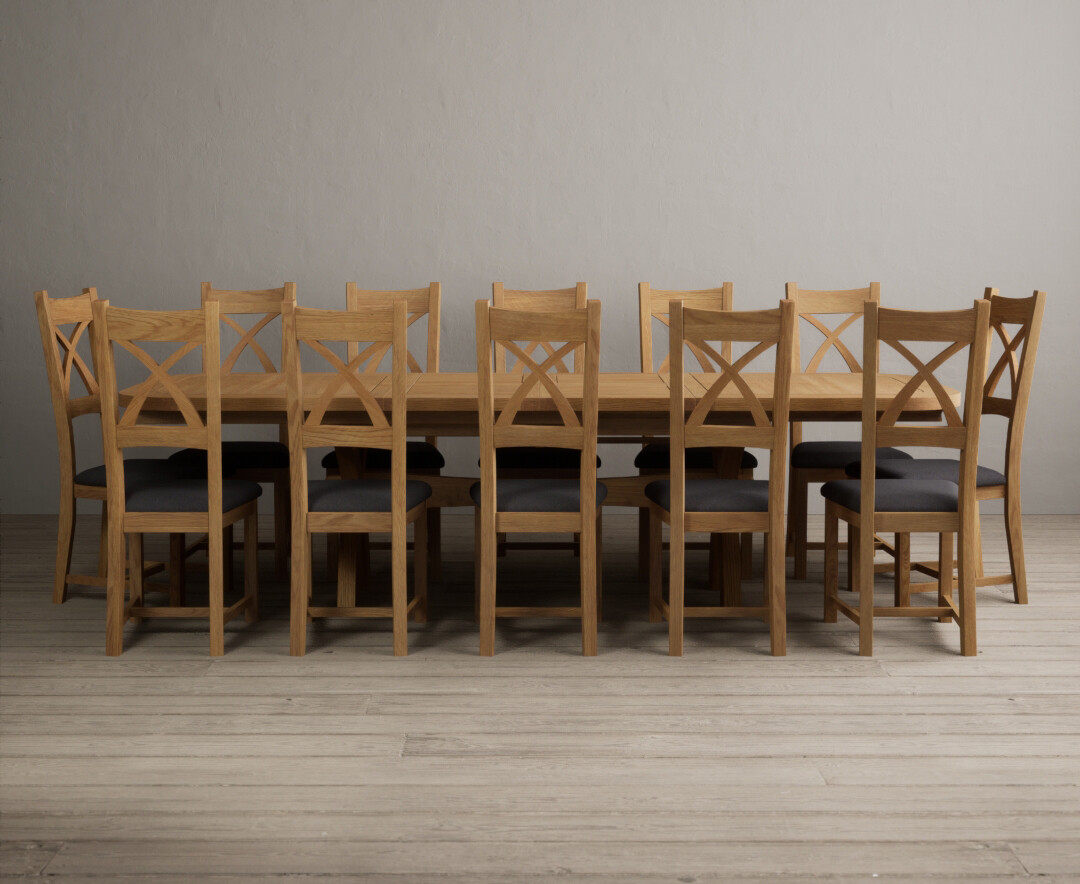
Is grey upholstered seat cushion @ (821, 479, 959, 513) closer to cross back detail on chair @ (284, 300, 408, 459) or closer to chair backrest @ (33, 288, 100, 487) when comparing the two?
cross back detail on chair @ (284, 300, 408, 459)

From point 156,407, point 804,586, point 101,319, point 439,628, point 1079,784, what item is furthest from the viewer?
point 804,586

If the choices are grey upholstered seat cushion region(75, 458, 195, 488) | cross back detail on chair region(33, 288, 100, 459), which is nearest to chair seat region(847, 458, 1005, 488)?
grey upholstered seat cushion region(75, 458, 195, 488)

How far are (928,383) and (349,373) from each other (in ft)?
5.83

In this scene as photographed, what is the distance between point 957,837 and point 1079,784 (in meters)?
0.44

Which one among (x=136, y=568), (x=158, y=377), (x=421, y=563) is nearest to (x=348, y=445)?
(x=421, y=563)

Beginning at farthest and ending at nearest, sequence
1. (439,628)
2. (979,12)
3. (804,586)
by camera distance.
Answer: (979,12) → (804,586) → (439,628)

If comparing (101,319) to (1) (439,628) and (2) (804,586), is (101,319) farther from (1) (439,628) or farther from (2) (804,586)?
(2) (804,586)

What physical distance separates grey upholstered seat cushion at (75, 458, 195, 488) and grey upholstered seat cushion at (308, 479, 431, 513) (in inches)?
27.4

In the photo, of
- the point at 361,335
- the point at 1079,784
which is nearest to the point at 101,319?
the point at 361,335

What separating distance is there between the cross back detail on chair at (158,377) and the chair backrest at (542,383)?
815mm

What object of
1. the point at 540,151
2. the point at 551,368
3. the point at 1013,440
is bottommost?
the point at 1013,440

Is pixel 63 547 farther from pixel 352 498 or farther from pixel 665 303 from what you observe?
pixel 665 303

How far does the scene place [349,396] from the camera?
11.0 feet

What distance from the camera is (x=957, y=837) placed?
2164mm
